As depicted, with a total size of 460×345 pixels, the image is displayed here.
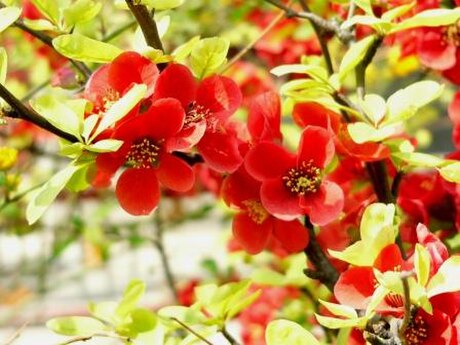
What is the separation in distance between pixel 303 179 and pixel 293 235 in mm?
67

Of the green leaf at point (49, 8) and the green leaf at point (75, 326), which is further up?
the green leaf at point (49, 8)

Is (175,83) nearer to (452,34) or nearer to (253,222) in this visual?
(253,222)

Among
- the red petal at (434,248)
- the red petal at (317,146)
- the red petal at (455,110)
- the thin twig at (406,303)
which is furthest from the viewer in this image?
the red petal at (455,110)

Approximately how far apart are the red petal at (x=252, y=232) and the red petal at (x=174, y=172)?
0.10 meters

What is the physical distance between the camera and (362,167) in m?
0.89

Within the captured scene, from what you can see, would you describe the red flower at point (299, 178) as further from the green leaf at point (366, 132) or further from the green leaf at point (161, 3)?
the green leaf at point (161, 3)

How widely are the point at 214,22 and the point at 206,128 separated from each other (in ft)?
4.84

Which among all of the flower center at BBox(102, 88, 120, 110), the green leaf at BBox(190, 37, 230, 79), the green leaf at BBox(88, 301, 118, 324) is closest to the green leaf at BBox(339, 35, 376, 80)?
the green leaf at BBox(190, 37, 230, 79)

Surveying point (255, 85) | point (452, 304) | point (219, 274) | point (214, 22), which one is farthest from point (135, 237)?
point (452, 304)

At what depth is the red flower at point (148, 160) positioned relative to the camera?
0.69 meters

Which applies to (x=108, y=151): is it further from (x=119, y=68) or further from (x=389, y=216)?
(x=389, y=216)

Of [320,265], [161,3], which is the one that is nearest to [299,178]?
[320,265]

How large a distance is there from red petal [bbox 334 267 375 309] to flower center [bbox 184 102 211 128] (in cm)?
19

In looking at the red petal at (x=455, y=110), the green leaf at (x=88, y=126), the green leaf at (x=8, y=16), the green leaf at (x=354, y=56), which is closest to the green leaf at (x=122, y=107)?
the green leaf at (x=88, y=126)
